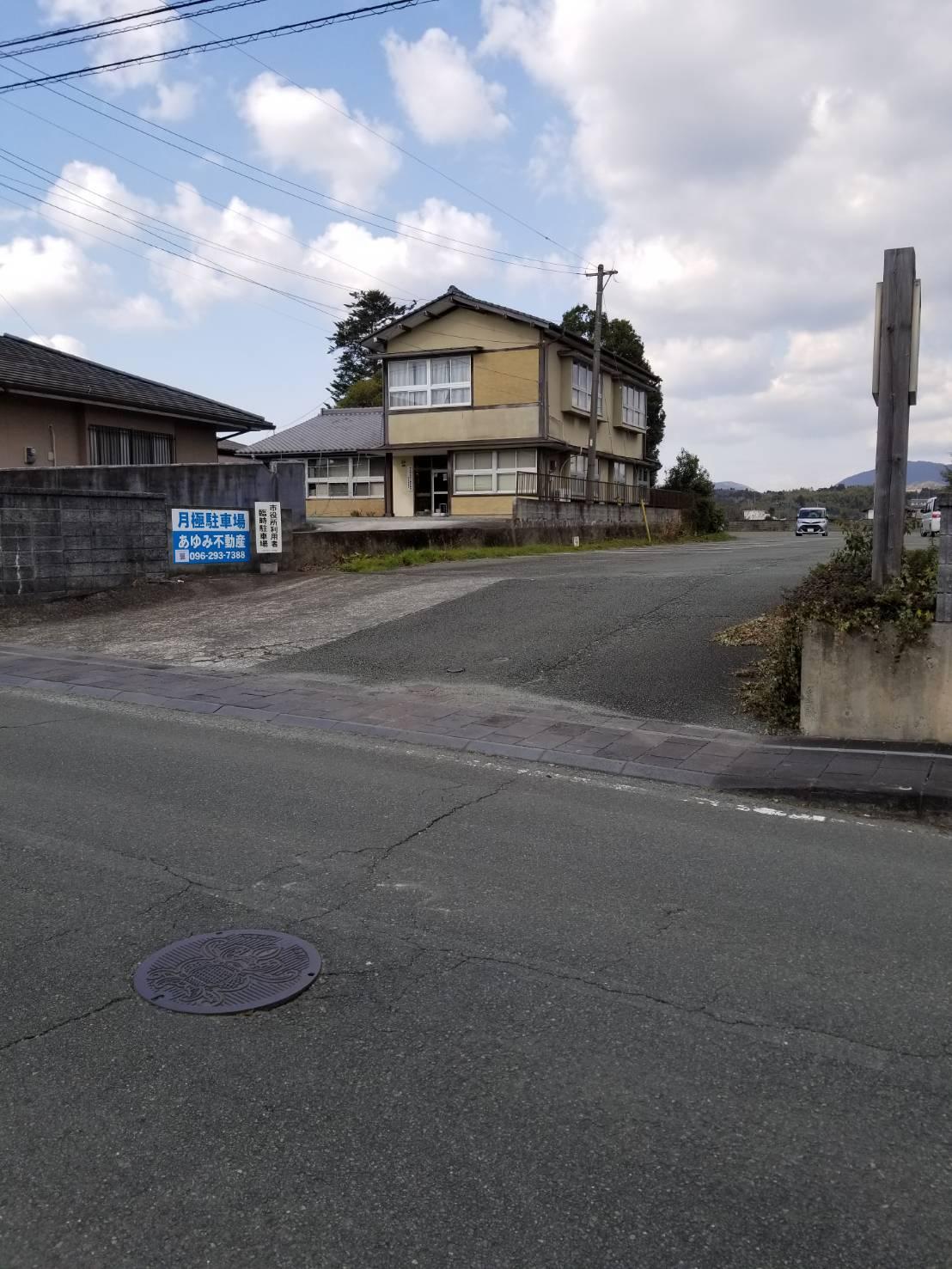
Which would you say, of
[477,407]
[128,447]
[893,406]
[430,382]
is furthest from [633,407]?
[893,406]

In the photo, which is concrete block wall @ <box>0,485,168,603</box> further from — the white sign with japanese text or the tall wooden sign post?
the tall wooden sign post

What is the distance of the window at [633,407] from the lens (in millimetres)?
43062

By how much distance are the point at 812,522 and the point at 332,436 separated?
26205 millimetres

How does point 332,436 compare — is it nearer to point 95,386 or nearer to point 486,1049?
point 95,386

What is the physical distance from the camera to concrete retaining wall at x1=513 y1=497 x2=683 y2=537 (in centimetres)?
2883

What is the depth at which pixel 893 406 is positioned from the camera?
8.33m

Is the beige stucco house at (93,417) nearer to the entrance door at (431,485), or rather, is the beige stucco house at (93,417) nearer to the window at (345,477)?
the entrance door at (431,485)

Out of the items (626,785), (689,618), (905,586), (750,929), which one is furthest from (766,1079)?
(689,618)

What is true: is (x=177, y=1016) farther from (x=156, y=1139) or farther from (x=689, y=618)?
(x=689, y=618)

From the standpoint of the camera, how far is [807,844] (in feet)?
18.7

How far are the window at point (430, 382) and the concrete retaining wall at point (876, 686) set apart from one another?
96.3 feet

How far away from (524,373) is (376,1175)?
112 ft

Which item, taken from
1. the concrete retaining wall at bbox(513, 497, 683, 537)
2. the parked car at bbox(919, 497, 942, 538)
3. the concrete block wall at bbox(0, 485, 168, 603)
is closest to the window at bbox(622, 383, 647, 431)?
the concrete retaining wall at bbox(513, 497, 683, 537)

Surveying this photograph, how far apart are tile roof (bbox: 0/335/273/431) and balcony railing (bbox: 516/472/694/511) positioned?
965 centimetres
